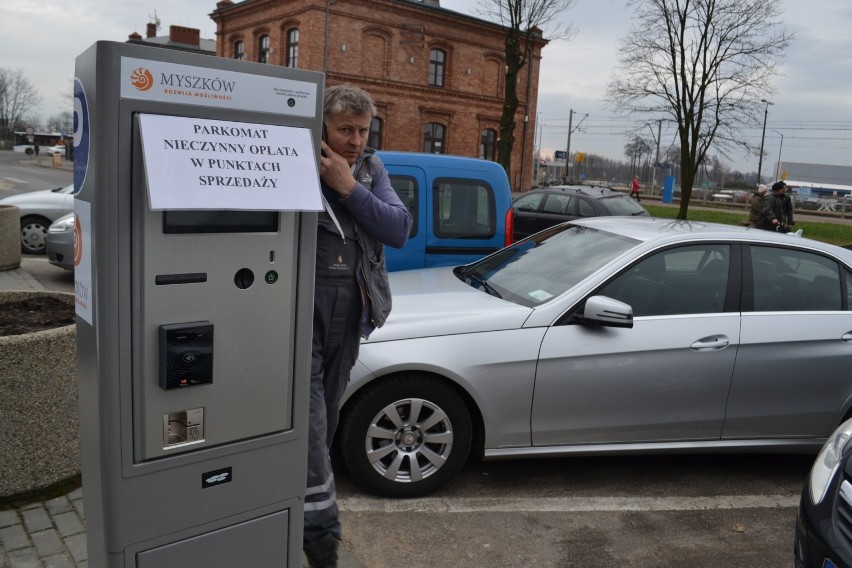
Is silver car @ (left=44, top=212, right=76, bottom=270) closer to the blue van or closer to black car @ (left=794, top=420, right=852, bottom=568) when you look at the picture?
the blue van

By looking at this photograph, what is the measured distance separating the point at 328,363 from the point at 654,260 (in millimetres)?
2354

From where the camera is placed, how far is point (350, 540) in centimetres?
341

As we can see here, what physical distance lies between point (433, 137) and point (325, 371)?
36543 millimetres

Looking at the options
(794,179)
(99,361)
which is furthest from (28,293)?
(794,179)

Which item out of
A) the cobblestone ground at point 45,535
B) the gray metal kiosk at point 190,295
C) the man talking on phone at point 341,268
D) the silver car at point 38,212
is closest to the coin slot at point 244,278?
the gray metal kiosk at point 190,295

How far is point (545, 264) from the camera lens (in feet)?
15.3

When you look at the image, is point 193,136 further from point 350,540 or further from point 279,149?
point 350,540

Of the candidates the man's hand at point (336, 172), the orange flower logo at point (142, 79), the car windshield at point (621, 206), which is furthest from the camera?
the car windshield at point (621, 206)

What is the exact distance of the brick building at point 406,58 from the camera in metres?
34.4

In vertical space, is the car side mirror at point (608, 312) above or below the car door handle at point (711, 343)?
above

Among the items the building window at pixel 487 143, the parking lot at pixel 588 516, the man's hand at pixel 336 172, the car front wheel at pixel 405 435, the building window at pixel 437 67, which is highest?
the building window at pixel 437 67

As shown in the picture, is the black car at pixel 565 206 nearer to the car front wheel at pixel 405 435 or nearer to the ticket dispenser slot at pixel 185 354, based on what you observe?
the car front wheel at pixel 405 435

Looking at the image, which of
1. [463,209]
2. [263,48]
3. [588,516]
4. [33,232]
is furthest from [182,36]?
[588,516]

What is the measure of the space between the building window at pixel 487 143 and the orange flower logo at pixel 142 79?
38532 mm
